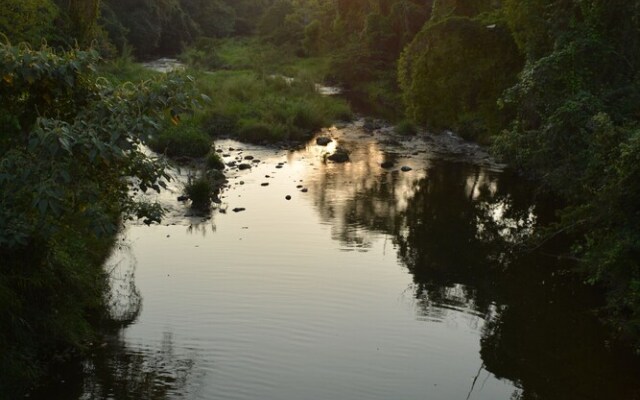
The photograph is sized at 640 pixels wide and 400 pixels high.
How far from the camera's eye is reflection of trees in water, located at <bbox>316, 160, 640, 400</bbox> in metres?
15.9

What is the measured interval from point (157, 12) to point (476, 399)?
68.1 meters

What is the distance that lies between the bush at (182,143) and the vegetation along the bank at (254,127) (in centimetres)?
8

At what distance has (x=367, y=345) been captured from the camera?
1661cm

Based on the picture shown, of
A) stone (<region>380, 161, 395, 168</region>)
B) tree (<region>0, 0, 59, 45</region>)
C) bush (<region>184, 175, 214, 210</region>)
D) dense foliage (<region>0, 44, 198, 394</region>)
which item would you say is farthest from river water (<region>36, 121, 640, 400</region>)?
tree (<region>0, 0, 59, 45</region>)

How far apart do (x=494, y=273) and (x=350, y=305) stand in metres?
4.90

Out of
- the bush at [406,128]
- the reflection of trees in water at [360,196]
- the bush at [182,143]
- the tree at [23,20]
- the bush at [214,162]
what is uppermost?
the tree at [23,20]

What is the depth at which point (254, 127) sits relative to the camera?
40188mm

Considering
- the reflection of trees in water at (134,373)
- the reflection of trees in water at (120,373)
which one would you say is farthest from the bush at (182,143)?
the reflection of trees in water at (134,373)

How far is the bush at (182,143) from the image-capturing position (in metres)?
35.0

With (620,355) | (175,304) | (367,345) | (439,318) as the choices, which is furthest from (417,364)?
(175,304)

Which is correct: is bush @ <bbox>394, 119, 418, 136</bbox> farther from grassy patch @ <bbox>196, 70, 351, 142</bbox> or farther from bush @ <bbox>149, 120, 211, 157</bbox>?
bush @ <bbox>149, 120, 211, 157</bbox>

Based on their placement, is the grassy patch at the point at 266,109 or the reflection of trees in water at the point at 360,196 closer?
the reflection of trees in water at the point at 360,196

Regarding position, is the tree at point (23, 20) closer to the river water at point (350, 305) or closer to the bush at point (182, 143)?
the bush at point (182, 143)

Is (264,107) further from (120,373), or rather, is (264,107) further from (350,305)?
(120,373)
